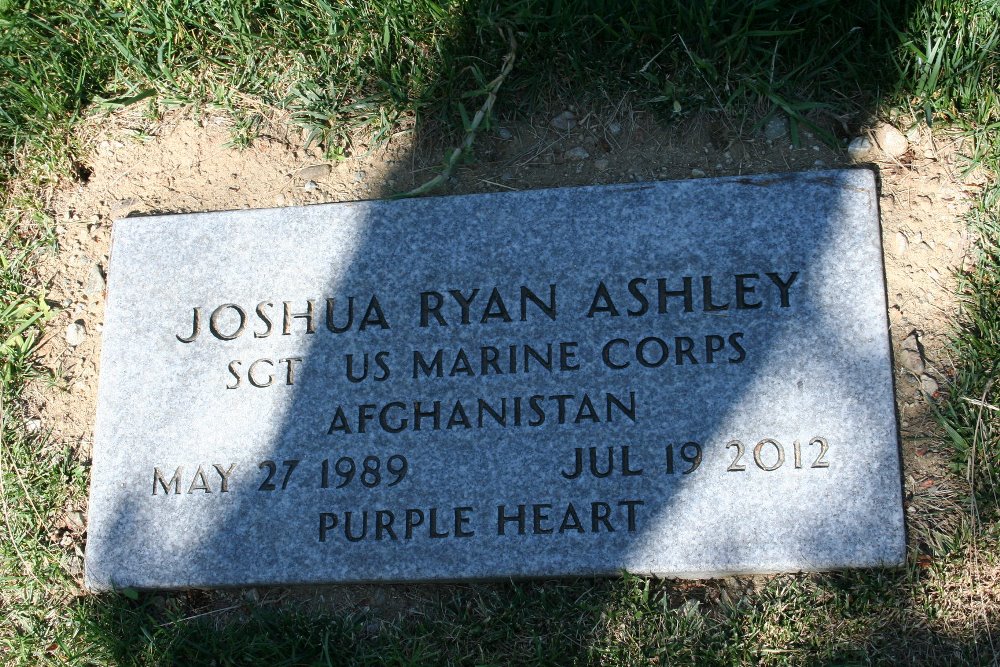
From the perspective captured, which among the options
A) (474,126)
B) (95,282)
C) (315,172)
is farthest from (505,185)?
(95,282)

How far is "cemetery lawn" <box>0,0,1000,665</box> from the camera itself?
90.0 inches

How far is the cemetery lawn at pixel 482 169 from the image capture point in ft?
7.50

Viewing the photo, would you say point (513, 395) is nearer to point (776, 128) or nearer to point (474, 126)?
point (474, 126)

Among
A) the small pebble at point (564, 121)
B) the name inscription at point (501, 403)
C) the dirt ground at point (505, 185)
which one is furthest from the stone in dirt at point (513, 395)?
the small pebble at point (564, 121)

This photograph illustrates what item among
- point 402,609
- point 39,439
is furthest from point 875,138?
point 39,439

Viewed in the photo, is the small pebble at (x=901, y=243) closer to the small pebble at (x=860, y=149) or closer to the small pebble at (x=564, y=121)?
the small pebble at (x=860, y=149)

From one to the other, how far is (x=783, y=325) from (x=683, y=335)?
25 centimetres

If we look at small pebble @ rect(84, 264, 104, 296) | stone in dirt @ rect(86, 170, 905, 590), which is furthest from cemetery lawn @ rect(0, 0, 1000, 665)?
stone in dirt @ rect(86, 170, 905, 590)

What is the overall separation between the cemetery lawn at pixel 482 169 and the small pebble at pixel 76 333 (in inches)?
0.8

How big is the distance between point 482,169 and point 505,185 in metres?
0.09

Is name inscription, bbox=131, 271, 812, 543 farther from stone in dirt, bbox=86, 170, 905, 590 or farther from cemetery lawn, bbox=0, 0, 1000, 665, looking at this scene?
cemetery lawn, bbox=0, 0, 1000, 665

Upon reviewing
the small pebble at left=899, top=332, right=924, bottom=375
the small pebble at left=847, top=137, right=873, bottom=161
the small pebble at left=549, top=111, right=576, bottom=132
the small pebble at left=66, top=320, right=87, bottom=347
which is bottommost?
the small pebble at left=899, top=332, right=924, bottom=375

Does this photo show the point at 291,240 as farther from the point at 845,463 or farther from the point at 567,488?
the point at 845,463

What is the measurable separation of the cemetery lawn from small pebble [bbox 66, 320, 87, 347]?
2cm
